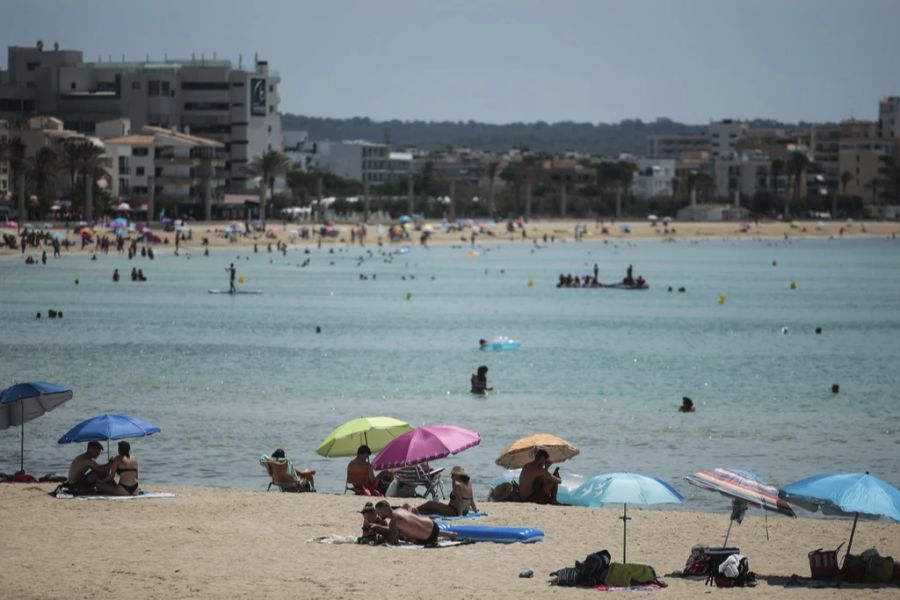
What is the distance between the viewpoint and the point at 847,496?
1559cm

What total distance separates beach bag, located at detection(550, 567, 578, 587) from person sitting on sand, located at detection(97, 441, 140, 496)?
7.05 meters

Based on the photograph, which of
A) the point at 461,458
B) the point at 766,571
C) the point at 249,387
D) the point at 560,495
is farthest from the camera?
the point at 249,387

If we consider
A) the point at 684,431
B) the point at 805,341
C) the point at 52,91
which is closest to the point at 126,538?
the point at 684,431

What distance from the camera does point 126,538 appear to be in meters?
17.5

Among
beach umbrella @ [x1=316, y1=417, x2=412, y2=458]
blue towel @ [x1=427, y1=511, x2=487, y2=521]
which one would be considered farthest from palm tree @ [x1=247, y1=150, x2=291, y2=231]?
blue towel @ [x1=427, y1=511, x2=487, y2=521]

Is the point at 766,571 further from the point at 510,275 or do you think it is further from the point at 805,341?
the point at 510,275

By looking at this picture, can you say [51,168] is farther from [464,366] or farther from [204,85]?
[464,366]

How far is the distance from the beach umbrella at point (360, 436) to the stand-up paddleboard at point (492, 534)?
480 cm

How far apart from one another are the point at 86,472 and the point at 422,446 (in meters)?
4.44

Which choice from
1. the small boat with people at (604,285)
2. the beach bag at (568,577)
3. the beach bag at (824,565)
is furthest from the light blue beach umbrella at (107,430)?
the small boat with people at (604,285)

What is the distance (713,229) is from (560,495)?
571 feet

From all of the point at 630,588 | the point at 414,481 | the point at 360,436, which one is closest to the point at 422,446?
the point at 414,481

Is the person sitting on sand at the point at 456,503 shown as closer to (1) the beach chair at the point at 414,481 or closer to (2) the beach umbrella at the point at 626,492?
(1) the beach chair at the point at 414,481

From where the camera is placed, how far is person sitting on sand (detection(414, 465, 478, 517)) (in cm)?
1877
